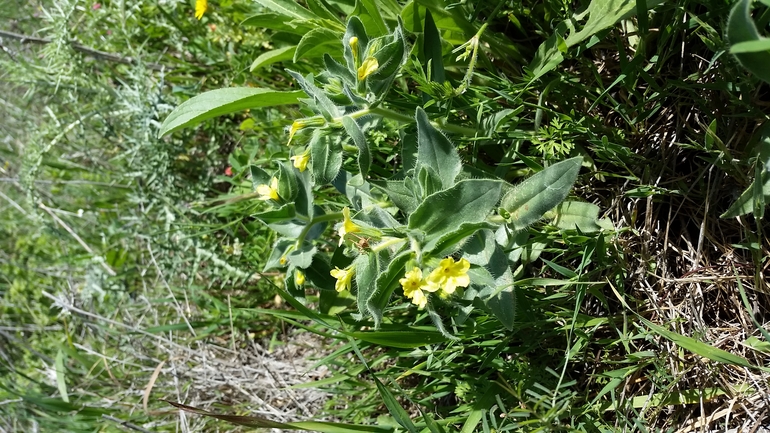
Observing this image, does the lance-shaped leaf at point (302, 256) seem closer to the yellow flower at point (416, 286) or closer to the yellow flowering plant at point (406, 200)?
the yellow flowering plant at point (406, 200)

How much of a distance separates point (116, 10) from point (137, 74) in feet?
1.36

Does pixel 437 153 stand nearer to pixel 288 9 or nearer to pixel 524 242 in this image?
pixel 524 242

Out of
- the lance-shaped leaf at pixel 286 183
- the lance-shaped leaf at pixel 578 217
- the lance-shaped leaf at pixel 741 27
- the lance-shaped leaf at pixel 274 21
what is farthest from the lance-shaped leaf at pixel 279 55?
the lance-shaped leaf at pixel 741 27

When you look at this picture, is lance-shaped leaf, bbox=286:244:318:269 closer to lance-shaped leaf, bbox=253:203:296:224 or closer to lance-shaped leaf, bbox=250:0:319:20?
lance-shaped leaf, bbox=253:203:296:224

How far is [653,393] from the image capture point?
2041 millimetres

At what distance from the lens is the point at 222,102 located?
2.32 m

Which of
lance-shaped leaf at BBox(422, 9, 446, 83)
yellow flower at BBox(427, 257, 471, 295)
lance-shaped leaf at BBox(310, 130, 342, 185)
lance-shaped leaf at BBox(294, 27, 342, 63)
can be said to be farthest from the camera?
lance-shaped leaf at BBox(294, 27, 342, 63)

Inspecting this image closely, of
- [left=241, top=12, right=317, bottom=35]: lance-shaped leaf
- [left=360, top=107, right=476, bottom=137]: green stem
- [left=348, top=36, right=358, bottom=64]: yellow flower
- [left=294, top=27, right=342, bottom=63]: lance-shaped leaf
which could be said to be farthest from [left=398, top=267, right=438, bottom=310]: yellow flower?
[left=241, top=12, right=317, bottom=35]: lance-shaped leaf

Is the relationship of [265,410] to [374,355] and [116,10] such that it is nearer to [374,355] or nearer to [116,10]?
[374,355]

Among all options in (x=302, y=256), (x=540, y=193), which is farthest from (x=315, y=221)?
(x=540, y=193)

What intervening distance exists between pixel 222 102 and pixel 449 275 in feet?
4.14

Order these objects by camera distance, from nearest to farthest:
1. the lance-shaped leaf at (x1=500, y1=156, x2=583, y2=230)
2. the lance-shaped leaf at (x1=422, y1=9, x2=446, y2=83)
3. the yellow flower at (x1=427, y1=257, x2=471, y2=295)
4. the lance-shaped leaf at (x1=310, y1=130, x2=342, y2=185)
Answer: the yellow flower at (x1=427, y1=257, x2=471, y2=295) < the lance-shaped leaf at (x1=500, y1=156, x2=583, y2=230) < the lance-shaped leaf at (x1=310, y1=130, x2=342, y2=185) < the lance-shaped leaf at (x1=422, y1=9, x2=446, y2=83)

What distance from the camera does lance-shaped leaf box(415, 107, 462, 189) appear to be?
170cm

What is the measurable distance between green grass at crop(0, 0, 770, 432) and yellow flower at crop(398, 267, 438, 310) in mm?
374
